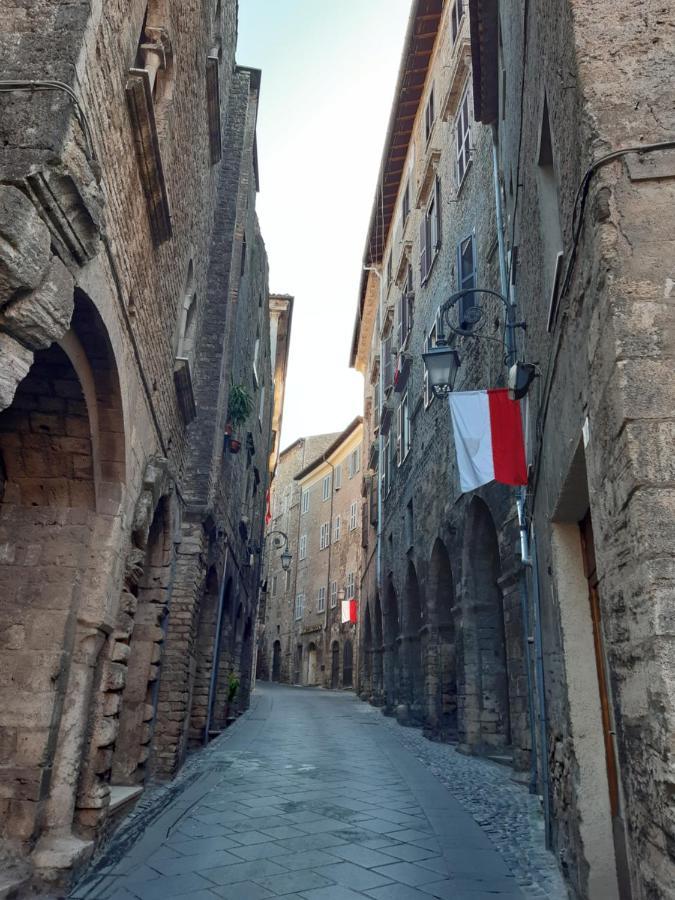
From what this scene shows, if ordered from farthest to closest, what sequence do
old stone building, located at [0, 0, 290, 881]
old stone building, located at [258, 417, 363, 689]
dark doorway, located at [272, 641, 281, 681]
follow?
1. dark doorway, located at [272, 641, 281, 681]
2. old stone building, located at [258, 417, 363, 689]
3. old stone building, located at [0, 0, 290, 881]

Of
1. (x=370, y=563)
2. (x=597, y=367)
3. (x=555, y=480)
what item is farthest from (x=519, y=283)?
(x=370, y=563)

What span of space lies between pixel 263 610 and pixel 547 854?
124 ft

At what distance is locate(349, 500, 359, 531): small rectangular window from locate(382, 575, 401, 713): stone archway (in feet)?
38.4

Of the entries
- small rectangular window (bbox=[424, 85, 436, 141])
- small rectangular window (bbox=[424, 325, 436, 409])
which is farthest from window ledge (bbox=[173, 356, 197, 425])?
small rectangular window (bbox=[424, 85, 436, 141])

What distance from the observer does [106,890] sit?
3912mm

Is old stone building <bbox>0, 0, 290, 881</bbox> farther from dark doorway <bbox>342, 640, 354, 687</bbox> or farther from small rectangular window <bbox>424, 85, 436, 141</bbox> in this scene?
dark doorway <bbox>342, 640, 354, 687</bbox>

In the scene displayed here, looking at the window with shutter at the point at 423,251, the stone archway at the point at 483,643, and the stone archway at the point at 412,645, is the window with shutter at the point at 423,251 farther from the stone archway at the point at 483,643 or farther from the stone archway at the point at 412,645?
the stone archway at the point at 483,643

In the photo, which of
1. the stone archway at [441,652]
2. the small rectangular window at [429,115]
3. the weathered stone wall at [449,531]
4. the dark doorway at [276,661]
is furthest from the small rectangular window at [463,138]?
the dark doorway at [276,661]

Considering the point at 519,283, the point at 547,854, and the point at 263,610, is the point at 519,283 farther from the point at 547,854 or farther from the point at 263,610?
the point at 263,610

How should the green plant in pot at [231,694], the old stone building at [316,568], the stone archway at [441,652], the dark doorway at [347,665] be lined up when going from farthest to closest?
the old stone building at [316,568], the dark doorway at [347,665], the green plant in pot at [231,694], the stone archway at [441,652]

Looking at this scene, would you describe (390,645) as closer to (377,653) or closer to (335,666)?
(377,653)

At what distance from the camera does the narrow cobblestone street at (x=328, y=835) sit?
4012 mm

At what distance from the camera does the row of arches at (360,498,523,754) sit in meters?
9.47

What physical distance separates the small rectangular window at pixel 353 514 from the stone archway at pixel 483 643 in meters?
19.8
